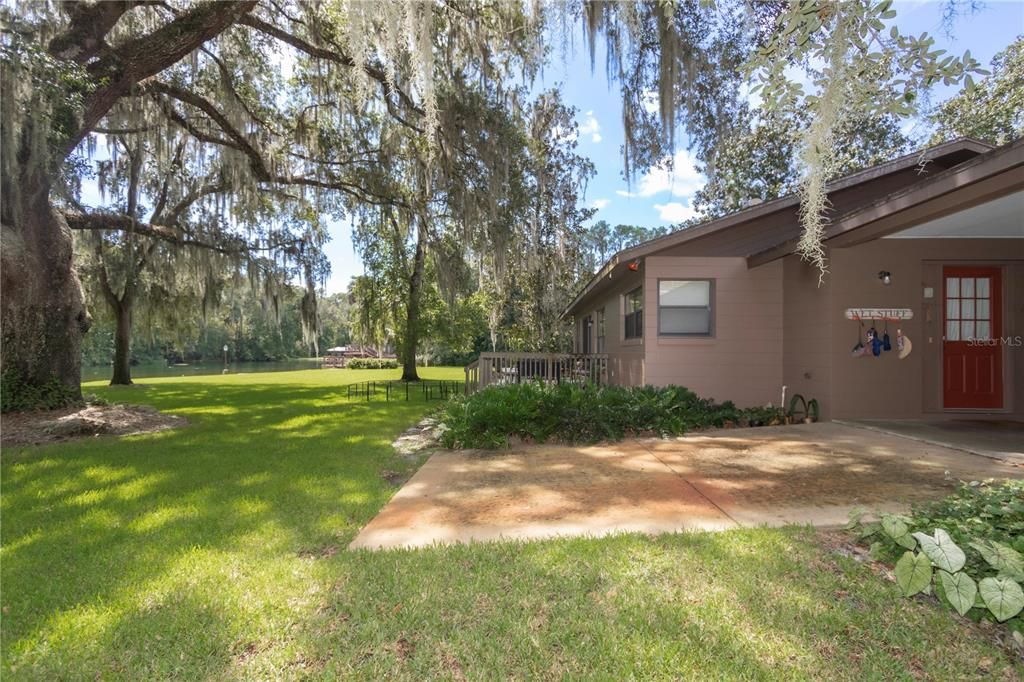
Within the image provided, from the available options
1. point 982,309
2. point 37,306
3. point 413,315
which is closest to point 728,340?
point 982,309

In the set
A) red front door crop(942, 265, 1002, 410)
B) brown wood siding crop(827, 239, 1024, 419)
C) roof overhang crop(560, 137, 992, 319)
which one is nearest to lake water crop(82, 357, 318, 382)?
roof overhang crop(560, 137, 992, 319)

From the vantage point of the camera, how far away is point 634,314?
9062 mm

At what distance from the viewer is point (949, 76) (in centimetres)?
265

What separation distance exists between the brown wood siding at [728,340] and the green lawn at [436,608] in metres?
5.07

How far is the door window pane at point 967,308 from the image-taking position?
21.8 ft

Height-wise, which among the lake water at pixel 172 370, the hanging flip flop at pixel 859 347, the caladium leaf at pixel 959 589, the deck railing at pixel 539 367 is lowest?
the lake water at pixel 172 370

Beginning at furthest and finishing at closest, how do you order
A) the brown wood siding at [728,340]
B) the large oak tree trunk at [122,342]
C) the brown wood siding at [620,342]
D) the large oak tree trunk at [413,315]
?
the large oak tree trunk at [413,315] < the large oak tree trunk at [122,342] < the brown wood siding at [620,342] < the brown wood siding at [728,340]

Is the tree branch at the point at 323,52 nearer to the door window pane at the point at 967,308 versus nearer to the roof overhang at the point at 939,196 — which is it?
the roof overhang at the point at 939,196

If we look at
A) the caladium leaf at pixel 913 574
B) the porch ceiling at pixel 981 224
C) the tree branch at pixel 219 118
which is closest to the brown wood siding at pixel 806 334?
the porch ceiling at pixel 981 224

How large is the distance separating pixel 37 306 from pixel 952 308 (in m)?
13.7

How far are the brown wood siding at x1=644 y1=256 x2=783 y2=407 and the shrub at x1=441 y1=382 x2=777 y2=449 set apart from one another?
3.20 feet

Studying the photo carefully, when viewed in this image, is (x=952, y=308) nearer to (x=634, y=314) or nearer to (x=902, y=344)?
(x=902, y=344)

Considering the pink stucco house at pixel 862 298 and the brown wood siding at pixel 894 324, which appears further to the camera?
the brown wood siding at pixel 894 324

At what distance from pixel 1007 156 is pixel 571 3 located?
13.4 ft
